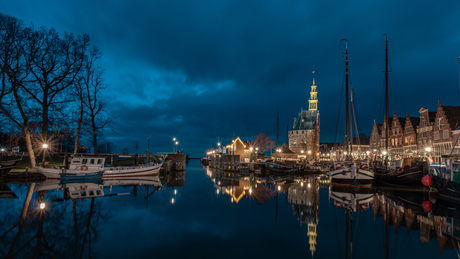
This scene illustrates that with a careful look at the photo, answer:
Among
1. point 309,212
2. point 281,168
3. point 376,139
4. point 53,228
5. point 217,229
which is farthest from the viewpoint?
point 376,139

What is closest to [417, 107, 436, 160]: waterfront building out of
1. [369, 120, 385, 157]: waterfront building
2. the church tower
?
[369, 120, 385, 157]: waterfront building

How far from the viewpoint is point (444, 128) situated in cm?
4300

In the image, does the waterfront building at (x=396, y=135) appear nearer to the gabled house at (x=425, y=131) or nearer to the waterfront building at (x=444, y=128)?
the gabled house at (x=425, y=131)

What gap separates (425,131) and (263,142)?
6638 centimetres

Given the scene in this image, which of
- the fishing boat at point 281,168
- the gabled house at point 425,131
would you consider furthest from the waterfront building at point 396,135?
the fishing boat at point 281,168

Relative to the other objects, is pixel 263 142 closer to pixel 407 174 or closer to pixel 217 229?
pixel 407 174

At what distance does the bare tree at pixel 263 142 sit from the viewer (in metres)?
109

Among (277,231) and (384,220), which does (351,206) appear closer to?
(384,220)

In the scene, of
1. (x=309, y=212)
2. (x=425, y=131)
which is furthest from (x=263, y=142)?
(x=309, y=212)

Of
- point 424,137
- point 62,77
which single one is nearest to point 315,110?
point 424,137

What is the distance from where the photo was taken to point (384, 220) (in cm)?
1342

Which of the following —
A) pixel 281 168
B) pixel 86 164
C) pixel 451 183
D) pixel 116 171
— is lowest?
pixel 281 168

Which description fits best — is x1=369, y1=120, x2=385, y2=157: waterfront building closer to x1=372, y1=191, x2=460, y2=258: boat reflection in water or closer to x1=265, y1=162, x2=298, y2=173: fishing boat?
x1=265, y1=162, x2=298, y2=173: fishing boat

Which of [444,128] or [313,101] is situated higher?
[313,101]
